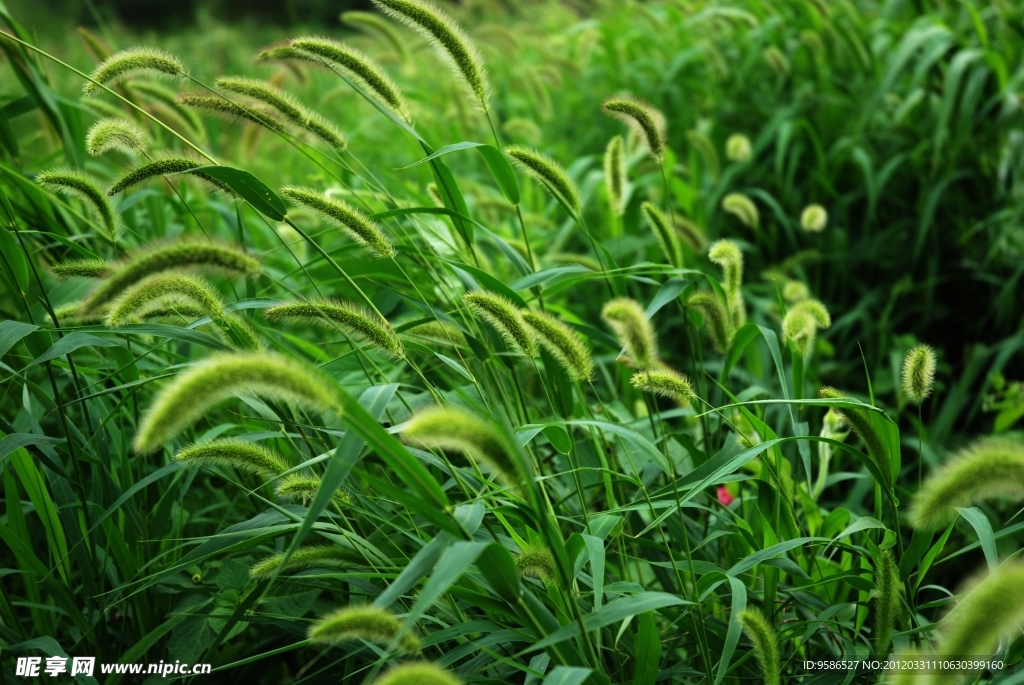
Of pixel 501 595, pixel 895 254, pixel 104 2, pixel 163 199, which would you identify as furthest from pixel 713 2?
pixel 104 2

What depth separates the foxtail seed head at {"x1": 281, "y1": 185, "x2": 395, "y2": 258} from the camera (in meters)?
1.36

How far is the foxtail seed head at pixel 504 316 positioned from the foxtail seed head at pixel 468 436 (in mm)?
311

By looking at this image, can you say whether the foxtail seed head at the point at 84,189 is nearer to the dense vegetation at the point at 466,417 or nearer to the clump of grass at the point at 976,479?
the dense vegetation at the point at 466,417

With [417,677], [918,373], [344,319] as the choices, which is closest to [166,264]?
[344,319]

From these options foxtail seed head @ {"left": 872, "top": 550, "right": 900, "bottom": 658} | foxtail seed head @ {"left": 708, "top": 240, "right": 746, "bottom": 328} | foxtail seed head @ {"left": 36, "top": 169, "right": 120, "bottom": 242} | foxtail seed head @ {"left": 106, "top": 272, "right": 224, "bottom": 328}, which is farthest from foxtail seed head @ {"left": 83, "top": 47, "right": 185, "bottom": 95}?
foxtail seed head @ {"left": 872, "top": 550, "right": 900, "bottom": 658}

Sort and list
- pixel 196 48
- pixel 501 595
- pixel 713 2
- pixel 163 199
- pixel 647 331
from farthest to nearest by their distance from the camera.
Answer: pixel 196 48 < pixel 713 2 < pixel 163 199 < pixel 647 331 < pixel 501 595

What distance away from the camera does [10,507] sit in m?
1.49

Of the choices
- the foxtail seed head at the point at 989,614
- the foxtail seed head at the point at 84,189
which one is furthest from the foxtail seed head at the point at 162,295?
the foxtail seed head at the point at 989,614

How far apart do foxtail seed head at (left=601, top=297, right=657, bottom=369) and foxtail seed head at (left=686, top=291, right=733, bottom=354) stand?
219 mm

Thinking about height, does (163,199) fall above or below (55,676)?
above

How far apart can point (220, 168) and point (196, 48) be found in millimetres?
8393

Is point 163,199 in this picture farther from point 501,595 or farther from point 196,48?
point 196,48

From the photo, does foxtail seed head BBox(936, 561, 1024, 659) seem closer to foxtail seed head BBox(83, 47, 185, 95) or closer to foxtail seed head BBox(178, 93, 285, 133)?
foxtail seed head BBox(178, 93, 285, 133)

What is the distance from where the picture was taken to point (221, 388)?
92 cm
